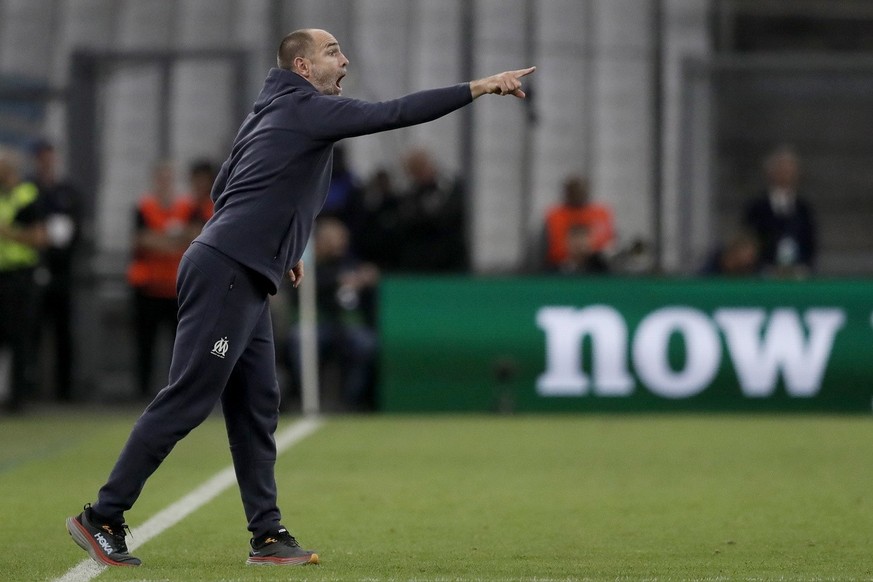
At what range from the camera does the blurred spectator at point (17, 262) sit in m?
14.6

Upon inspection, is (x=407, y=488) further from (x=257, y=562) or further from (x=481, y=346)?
(x=481, y=346)

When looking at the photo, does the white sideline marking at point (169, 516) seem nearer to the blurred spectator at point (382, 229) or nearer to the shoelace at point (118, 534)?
the shoelace at point (118, 534)

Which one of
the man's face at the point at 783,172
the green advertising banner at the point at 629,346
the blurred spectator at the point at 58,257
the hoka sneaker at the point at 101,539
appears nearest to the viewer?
the hoka sneaker at the point at 101,539

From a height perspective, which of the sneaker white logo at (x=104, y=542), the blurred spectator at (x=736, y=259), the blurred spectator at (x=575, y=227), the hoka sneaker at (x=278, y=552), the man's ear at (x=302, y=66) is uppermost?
the man's ear at (x=302, y=66)

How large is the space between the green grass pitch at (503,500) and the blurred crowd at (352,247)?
1533 millimetres

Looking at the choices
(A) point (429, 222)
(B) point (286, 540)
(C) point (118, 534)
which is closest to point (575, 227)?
(A) point (429, 222)

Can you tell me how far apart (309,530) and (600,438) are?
5.26m

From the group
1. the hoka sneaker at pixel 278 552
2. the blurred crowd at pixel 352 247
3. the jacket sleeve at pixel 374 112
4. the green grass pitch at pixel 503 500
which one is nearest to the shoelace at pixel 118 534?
the green grass pitch at pixel 503 500

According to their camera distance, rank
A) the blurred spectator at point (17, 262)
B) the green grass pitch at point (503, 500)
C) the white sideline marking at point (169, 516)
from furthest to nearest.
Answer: the blurred spectator at point (17, 262) → the green grass pitch at point (503, 500) → the white sideline marking at point (169, 516)

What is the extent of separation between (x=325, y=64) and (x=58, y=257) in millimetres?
10277

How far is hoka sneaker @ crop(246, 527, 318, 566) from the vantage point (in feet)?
20.0

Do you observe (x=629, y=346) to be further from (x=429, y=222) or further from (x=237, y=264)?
(x=237, y=264)

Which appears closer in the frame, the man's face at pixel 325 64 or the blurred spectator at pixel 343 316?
the man's face at pixel 325 64

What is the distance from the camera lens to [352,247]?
1566cm
